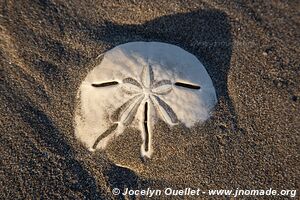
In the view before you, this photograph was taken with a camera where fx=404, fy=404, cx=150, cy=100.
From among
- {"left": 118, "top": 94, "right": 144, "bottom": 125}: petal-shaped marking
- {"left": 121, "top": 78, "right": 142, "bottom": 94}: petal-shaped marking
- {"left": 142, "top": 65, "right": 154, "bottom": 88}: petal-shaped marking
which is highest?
{"left": 142, "top": 65, "right": 154, "bottom": 88}: petal-shaped marking

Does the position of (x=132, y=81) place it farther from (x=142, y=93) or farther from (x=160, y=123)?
(x=160, y=123)

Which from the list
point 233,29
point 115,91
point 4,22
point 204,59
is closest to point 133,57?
point 115,91

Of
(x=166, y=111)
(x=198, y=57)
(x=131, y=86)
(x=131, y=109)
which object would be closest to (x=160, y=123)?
(x=166, y=111)

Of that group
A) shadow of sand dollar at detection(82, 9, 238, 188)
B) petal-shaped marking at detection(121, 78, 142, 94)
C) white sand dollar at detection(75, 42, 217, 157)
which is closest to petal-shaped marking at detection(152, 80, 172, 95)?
white sand dollar at detection(75, 42, 217, 157)

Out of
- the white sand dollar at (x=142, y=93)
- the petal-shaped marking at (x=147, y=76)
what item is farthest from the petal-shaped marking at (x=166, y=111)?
the petal-shaped marking at (x=147, y=76)

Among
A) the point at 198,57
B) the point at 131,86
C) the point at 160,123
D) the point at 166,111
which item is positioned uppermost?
the point at 198,57

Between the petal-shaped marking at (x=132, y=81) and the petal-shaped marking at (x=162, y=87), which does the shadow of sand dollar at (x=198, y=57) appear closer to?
the petal-shaped marking at (x=162, y=87)

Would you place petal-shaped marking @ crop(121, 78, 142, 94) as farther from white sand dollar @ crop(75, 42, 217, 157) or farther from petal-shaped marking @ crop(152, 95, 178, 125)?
petal-shaped marking @ crop(152, 95, 178, 125)
